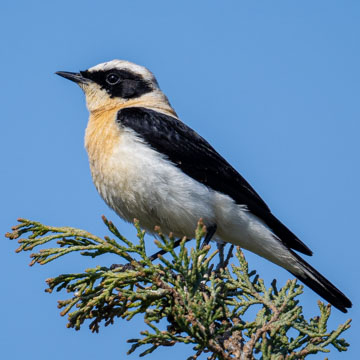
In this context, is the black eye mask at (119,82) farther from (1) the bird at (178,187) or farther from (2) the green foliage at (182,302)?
(2) the green foliage at (182,302)

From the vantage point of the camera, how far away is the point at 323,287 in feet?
20.7

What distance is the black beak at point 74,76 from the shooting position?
25.7ft

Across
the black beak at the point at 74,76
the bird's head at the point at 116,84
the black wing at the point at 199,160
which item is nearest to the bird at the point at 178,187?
the black wing at the point at 199,160

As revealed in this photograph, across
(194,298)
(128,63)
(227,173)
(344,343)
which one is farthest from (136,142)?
(344,343)

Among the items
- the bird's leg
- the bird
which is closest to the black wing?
the bird

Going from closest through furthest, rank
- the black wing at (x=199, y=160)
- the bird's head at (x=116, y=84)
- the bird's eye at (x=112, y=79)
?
1. the black wing at (x=199, y=160)
2. the bird's head at (x=116, y=84)
3. the bird's eye at (x=112, y=79)

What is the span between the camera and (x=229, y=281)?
5082 millimetres

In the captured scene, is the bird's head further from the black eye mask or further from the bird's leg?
the bird's leg

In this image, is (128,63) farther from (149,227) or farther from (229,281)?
(229,281)

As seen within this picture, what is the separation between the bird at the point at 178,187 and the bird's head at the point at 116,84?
1.48 feet

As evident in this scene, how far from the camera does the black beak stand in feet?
25.7

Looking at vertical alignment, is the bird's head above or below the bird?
above

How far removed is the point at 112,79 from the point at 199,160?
6.00 feet

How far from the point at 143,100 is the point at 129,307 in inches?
146
